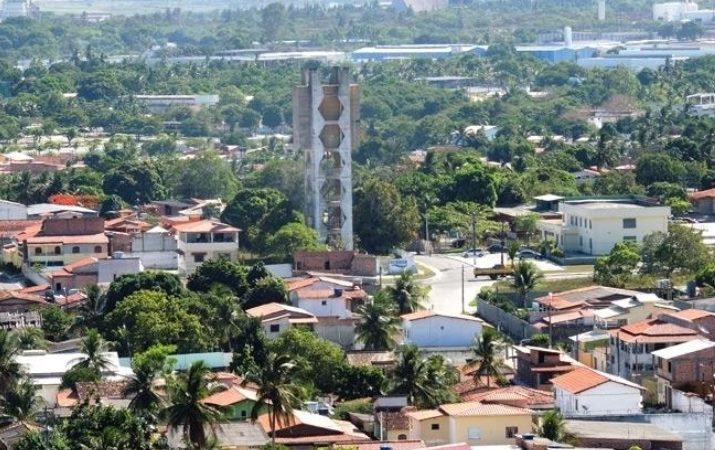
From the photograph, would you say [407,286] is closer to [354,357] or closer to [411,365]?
[354,357]

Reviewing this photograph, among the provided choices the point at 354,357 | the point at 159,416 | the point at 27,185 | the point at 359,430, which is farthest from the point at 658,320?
the point at 27,185

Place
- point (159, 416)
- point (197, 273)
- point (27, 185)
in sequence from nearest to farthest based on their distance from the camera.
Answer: point (159, 416), point (197, 273), point (27, 185)

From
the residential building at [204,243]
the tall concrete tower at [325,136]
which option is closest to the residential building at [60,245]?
the residential building at [204,243]

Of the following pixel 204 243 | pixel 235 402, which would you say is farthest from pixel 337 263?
pixel 235 402

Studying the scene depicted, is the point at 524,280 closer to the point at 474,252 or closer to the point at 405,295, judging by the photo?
the point at 405,295

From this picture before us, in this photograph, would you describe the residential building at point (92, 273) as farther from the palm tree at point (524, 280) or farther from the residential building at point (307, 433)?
the residential building at point (307, 433)

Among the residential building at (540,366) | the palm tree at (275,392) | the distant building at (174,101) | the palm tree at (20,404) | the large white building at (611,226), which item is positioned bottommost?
the distant building at (174,101)
